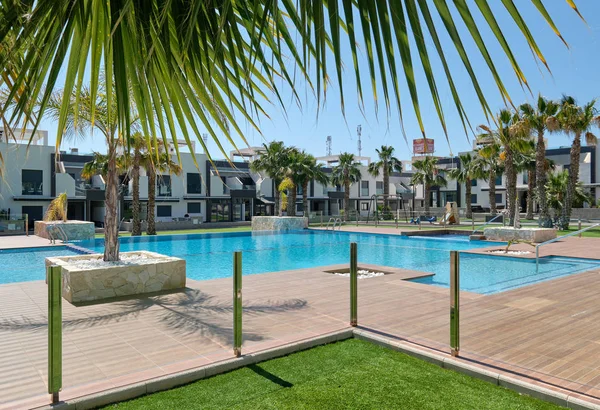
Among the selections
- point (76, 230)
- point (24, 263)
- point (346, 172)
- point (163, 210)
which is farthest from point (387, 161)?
point (24, 263)

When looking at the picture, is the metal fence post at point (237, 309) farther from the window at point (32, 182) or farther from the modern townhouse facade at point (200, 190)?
the window at point (32, 182)

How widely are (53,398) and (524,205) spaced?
5540 centimetres

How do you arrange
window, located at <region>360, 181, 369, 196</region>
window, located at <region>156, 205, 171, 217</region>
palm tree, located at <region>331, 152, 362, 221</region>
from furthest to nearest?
window, located at <region>360, 181, 369, 196</region>, palm tree, located at <region>331, 152, 362, 221</region>, window, located at <region>156, 205, 171, 217</region>

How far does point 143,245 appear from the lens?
70.6 feet

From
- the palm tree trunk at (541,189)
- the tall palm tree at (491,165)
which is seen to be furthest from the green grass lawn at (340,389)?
the tall palm tree at (491,165)

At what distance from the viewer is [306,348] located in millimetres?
5453

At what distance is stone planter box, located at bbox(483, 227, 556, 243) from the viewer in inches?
772

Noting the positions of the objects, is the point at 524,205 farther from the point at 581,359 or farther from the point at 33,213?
the point at 581,359

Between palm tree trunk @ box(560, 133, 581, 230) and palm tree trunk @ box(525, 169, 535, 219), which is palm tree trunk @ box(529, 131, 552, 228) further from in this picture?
palm tree trunk @ box(525, 169, 535, 219)

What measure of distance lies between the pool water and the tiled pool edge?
1036 centimetres

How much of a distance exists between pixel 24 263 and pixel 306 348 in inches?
535

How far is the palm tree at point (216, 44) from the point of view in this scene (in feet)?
4.12

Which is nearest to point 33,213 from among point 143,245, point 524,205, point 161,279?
point 143,245

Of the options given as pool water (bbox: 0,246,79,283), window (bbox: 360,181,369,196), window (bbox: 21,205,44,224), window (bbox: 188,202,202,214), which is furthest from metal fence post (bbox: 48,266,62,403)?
window (bbox: 360,181,369,196)
